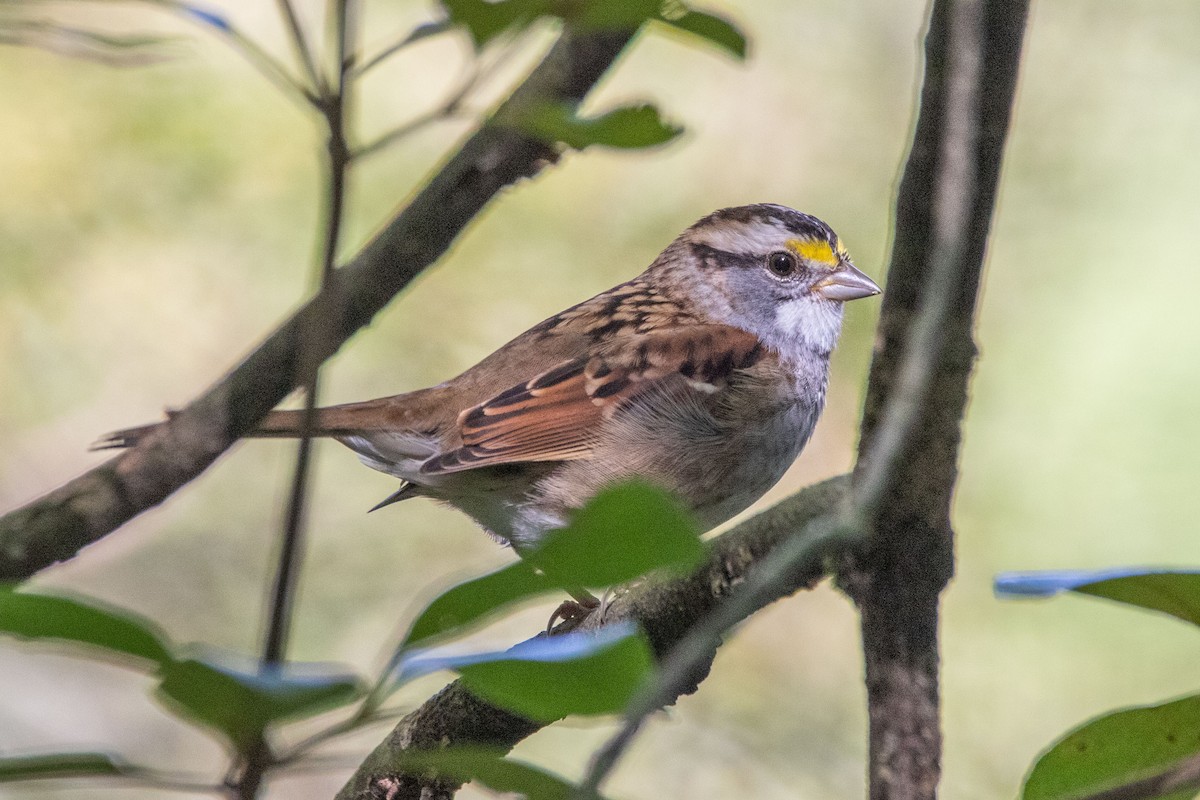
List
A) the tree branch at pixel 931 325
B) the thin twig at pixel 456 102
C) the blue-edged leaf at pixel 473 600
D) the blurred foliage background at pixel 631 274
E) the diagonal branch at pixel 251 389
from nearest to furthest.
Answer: the blue-edged leaf at pixel 473 600 < the thin twig at pixel 456 102 < the tree branch at pixel 931 325 < the diagonal branch at pixel 251 389 < the blurred foliage background at pixel 631 274

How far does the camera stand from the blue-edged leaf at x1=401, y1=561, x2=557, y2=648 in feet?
3.05

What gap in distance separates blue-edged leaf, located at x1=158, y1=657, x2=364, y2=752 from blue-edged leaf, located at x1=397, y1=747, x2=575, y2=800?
0.08 m

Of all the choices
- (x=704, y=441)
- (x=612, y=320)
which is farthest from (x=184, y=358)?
(x=704, y=441)

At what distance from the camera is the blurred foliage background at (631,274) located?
5.57m

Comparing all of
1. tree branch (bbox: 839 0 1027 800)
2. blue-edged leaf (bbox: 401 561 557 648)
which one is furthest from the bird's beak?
blue-edged leaf (bbox: 401 561 557 648)

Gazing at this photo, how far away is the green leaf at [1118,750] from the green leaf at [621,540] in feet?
1.76

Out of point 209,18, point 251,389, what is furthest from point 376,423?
point 209,18

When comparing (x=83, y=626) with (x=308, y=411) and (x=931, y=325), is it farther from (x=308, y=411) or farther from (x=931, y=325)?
(x=931, y=325)

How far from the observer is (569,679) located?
849mm

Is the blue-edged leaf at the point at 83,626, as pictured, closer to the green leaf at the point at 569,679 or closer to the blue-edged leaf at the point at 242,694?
the blue-edged leaf at the point at 242,694

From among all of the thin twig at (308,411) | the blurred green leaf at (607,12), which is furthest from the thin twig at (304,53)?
the blurred green leaf at (607,12)

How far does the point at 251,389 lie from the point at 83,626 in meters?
1.47

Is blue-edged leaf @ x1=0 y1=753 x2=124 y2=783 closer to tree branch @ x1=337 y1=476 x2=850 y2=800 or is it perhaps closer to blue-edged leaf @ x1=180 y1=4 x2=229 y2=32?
tree branch @ x1=337 y1=476 x2=850 y2=800

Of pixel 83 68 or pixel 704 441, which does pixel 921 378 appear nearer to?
pixel 704 441
